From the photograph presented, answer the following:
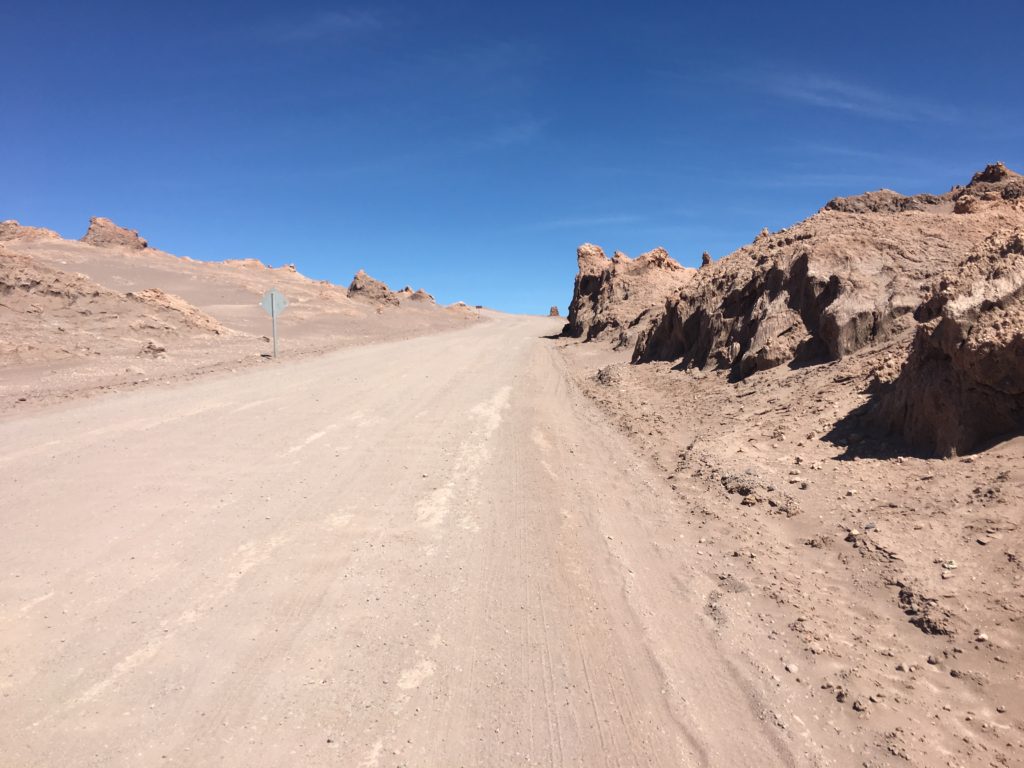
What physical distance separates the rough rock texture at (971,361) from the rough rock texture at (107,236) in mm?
73240

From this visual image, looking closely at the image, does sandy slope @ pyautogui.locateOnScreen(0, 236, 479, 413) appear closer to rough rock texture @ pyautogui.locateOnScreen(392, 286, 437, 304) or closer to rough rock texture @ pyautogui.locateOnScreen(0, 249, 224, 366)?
rough rock texture @ pyautogui.locateOnScreen(0, 249, 224, 366)

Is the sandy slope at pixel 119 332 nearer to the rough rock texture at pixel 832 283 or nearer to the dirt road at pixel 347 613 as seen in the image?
the dirt road at pixel 347 613

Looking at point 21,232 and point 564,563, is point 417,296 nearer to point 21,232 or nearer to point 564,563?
point 21,232

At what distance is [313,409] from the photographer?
1156 cm

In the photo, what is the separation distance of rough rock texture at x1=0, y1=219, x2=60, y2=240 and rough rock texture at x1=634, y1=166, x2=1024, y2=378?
219 feet

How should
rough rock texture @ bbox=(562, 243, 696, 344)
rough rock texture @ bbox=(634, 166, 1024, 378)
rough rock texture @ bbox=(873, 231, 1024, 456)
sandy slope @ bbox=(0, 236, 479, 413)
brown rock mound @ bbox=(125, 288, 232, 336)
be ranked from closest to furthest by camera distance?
rough rock texture @ bbox=(873, 231, 1024, 456) < rough rock texture @ bbox=(634, 166, 1024, 378) < sandy slope @ bbox=(0, 236, 479, 413) < brown rock mound @ bbox=(125, 288, 232, 336) < rough rock texture @ bbox=(562, 243, 696, 344)

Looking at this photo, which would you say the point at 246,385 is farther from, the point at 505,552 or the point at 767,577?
the point at 767,577

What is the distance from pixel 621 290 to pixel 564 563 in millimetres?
33616

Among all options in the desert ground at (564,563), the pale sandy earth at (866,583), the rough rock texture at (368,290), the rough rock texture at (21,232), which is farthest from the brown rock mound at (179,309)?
the rough rock texture at (21,232)

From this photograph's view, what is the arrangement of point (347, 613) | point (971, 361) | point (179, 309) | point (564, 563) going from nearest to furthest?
point (347, 613), point (564, 563), point (971, 361), point (179, 309)

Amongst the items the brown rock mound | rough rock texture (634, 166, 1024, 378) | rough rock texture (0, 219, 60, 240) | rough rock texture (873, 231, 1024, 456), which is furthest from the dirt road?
rough rock texture (0, 219, 60, 240)

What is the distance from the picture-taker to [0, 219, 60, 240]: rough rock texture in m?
57.3

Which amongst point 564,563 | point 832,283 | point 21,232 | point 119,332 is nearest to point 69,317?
point 119,332

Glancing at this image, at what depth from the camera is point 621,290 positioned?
3756cm
